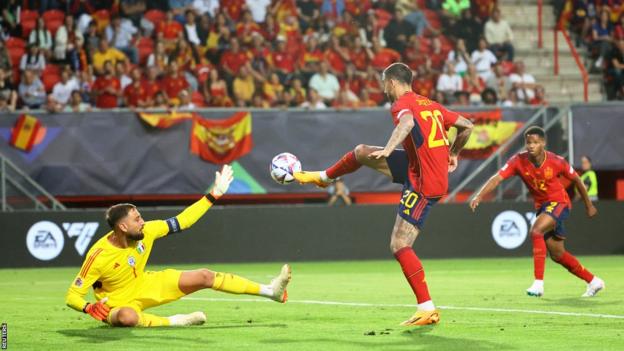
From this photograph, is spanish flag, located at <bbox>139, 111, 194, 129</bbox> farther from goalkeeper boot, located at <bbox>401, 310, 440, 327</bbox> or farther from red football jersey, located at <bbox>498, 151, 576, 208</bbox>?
goalkeeper boot, located at <bbox>401, 310, 440, 327</bbox>

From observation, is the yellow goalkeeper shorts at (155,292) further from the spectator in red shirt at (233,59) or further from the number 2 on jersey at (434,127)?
the spectator in red shirt at (233,59)

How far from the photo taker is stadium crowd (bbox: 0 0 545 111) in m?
23.4

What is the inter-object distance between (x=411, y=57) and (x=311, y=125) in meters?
4.40

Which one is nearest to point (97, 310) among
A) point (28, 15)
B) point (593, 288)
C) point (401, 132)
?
point (401, 132)

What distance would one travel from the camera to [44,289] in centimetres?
1625

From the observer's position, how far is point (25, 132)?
2150 cm

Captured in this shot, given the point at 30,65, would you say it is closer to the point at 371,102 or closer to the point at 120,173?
the point at 120,173

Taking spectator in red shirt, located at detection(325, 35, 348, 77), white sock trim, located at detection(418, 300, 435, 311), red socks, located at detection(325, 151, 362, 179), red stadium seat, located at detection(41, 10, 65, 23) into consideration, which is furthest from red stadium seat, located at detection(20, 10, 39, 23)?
white sock trim, located at detection(418, 300, 435, 311)

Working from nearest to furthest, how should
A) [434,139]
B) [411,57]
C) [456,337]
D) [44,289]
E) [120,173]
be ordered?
1. [456,337]
2. [434,139]
3. [44,289]
4. [120,173]
5. [411,57]

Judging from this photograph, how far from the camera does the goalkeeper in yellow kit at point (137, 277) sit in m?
10.2

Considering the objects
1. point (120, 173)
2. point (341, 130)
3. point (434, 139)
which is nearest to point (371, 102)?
point (341, 130)

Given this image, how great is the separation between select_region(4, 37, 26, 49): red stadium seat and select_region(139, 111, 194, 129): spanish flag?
3.87 meters

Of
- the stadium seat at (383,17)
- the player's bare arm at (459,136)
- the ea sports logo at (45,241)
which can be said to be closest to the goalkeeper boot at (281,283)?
the player's bare arm at (459,136)

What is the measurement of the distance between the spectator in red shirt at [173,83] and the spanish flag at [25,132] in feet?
10.1
